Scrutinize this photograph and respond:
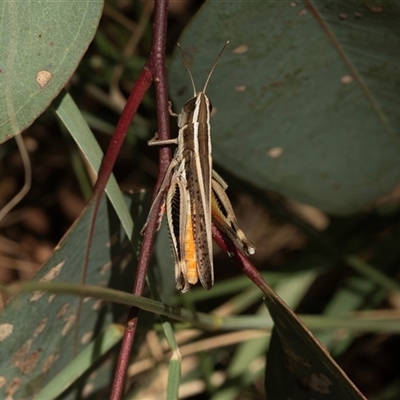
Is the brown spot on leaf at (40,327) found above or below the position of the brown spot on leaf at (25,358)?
above

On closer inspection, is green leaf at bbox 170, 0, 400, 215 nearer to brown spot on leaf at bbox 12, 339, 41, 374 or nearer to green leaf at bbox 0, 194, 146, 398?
green leaf at bbox 0, 194, 146, 398

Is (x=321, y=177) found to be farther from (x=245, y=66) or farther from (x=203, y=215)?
(x=203, y=215)

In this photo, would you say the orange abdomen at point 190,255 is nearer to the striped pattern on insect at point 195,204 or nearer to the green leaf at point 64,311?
the striped pattern on insect at point 195,204

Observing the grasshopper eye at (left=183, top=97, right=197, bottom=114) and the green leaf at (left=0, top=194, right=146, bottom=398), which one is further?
the grasshopper eye at (left=183, top=97, right=197, bottom=114)

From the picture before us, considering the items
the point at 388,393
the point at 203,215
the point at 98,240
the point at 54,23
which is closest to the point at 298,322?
the point at 203,215

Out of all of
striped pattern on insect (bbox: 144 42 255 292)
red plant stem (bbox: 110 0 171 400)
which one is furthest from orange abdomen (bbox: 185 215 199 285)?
red plant stem (bbox: 110 0 171 400)

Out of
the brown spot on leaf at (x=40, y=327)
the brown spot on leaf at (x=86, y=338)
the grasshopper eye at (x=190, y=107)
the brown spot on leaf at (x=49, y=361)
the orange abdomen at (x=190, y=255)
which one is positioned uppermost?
the grasshopper eye at (x=190, y=107)

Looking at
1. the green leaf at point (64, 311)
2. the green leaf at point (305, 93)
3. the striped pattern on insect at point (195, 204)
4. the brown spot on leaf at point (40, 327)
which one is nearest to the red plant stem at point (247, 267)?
the striped pattern on insect at point (195, 204)

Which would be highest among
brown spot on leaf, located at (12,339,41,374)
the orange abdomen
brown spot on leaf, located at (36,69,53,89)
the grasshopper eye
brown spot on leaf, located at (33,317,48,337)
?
brown spot on leaf, located at (36,69,53,89)
